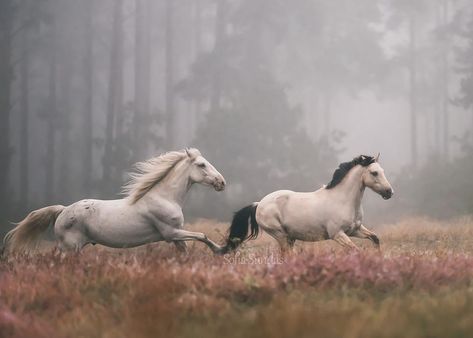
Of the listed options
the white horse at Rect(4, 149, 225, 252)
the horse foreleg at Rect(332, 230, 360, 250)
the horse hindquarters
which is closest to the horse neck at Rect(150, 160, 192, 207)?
the white horse at Rect(4, 149, 225, 252)

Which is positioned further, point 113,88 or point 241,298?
point 113,88

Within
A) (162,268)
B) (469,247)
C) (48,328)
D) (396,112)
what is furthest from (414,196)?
(396,112)

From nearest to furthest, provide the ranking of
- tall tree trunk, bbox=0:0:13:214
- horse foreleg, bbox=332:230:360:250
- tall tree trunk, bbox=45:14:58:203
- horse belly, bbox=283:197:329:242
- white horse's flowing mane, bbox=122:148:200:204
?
horse foreleg, bbox=332:230:360:250, white horse's flowing mane, bbox=122:148:200:204, horse belly, bbox=283:197:329:242, tall tree trunk, bbox=0:0:13:214, tall tree trunk, bbox=45:14:58:203

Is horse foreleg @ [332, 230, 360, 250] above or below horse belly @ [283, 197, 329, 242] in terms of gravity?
below

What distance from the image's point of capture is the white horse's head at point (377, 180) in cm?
906

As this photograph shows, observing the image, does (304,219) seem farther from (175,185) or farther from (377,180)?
(175,185)

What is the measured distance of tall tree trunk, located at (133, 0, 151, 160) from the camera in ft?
106

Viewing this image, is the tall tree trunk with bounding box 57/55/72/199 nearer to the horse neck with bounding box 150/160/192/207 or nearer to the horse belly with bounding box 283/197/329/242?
the horse neck with bounding box 150/160/192/207

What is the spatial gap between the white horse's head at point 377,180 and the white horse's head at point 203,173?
2.16 m

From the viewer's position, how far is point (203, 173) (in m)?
9.12

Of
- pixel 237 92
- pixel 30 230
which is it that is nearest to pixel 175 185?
pixel 30 230

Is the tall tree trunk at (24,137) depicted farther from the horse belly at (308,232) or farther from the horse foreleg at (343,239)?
the horse foreleg at (343,239)

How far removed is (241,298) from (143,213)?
13.3ft

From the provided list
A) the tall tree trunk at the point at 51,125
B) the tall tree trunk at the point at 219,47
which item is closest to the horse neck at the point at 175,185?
the tall tree trunk at the point at 219,47
